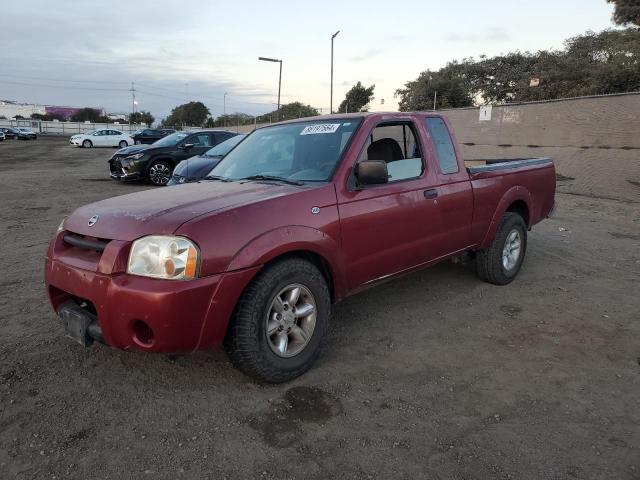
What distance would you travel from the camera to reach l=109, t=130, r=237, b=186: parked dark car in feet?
42.4

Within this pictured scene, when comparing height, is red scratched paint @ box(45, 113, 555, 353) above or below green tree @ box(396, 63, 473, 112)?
below

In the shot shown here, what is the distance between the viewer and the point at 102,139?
38.7 metres

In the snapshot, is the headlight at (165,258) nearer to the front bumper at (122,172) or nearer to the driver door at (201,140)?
the front bumper at (122,172)

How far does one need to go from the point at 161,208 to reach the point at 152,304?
2.29 ft

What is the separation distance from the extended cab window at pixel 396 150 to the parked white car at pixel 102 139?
124ft

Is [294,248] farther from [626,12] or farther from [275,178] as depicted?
[626,12]

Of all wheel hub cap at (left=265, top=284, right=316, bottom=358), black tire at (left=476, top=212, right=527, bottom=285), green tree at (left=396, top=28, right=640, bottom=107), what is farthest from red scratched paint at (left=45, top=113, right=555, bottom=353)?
green tree at (left=396, top=28, right=640, bottom=107)

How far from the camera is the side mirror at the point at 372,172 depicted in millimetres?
3389

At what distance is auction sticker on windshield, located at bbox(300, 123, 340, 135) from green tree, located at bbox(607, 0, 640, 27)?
131 ft

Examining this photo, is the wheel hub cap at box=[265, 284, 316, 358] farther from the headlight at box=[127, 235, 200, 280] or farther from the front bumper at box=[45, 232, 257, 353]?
the headlight at box=[127, 235, 200, 280]

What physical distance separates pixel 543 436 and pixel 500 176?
295cm

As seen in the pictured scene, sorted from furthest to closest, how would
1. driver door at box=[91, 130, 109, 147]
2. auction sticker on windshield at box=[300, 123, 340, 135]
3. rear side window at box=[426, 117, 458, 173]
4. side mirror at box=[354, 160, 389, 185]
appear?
driver door at box=[91, 130, 109, 147] < rear side window at box=[426, 117, 458, 173] < auction sticker on windshield at box=[300, 123, 340, 135] < side mirror at box=[354, 160, 389, 185]

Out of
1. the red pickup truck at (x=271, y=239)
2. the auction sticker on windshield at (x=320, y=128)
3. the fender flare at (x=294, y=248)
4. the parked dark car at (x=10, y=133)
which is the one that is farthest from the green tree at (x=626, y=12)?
the parked dark car at (x=10, y=133)

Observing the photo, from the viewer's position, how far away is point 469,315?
14.5 ft
